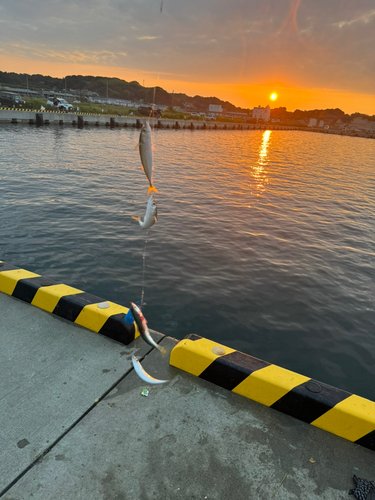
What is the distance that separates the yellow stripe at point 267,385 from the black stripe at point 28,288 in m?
3.27

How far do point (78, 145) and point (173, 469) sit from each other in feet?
101

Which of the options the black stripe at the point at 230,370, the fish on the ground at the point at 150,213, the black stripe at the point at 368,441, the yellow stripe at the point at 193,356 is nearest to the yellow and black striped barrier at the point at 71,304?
the yellow stripe at the point at 193,356

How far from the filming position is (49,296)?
4.80 meters

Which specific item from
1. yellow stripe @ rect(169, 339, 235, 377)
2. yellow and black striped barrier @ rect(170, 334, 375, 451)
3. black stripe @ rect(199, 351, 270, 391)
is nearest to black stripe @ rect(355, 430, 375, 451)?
yellow and black striped barrier @ rect(170, 334, 375, 451)

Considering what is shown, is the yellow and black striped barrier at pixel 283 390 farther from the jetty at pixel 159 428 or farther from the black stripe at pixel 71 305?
the black stripe at pixel 71 305

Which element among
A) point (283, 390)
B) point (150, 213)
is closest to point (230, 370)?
point (283, 390)

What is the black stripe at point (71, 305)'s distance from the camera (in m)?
4.63

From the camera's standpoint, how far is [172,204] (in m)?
14.8

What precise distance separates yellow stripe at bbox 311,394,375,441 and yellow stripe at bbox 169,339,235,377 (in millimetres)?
1250

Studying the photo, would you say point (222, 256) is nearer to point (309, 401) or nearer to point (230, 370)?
point (230, 370)

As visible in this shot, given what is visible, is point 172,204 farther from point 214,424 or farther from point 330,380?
point 214,424

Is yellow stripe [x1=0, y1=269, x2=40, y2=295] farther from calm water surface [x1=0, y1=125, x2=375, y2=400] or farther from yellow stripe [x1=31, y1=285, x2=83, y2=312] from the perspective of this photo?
calm water surface [x1=0, y1=125, x2=375, y2=400]

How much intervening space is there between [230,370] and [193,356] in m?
0.47

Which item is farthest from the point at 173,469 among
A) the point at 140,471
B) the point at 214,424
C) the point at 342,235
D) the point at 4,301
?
the point at 342,235
